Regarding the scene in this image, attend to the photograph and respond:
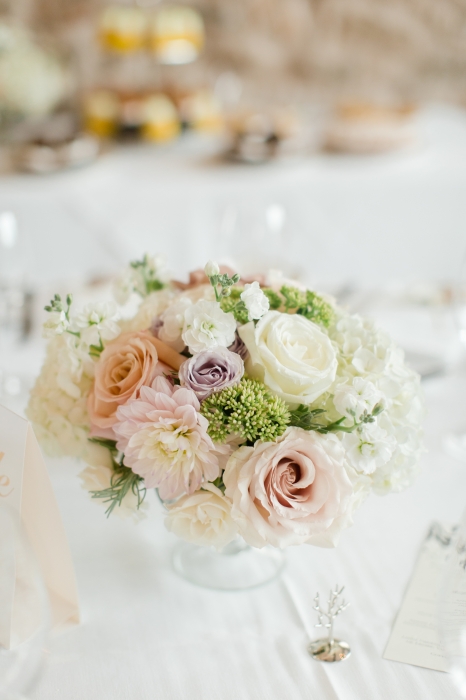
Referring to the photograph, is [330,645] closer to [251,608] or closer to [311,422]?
[251,608]

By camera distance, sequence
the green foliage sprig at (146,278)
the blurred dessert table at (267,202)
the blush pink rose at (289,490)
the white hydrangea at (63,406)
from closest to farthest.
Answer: the blush pink rose at (289,490), the white hydrangea at (63,406), the green foliage sprig at (146,278), the blurred dessert table at (267,202)

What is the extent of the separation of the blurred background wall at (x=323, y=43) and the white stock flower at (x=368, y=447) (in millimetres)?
2798

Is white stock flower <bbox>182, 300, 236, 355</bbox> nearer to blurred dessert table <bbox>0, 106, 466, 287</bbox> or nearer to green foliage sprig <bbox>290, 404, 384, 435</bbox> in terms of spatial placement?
green foliage sprig <bbox>290, 404, 384, 435</bbox>

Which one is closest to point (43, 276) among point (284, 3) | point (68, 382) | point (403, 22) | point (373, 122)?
point (373, 122)

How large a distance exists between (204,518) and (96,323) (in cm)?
23

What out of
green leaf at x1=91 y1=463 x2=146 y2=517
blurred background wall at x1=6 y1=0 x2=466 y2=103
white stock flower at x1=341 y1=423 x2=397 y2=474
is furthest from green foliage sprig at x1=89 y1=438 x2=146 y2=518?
blurred background wall at x1=6 y1=0 x2=466 y2=103

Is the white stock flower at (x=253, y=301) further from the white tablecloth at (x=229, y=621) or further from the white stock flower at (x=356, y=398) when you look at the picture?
the white tablecloth at (x=229, y=621)

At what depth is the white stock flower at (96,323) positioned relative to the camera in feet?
2.19

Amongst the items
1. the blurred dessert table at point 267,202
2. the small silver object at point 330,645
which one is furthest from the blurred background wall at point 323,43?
the small silver object at point 330,645

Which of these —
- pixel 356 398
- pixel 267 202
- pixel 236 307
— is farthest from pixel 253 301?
pixel 267 202

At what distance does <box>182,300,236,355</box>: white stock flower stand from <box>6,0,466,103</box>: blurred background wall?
8.88 feet

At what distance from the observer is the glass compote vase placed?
735 millimetres

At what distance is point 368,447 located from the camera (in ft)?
1.95

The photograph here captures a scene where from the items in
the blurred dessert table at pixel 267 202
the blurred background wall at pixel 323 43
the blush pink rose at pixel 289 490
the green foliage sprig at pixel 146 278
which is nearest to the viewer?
the blush pink rose at pixel 289 490
